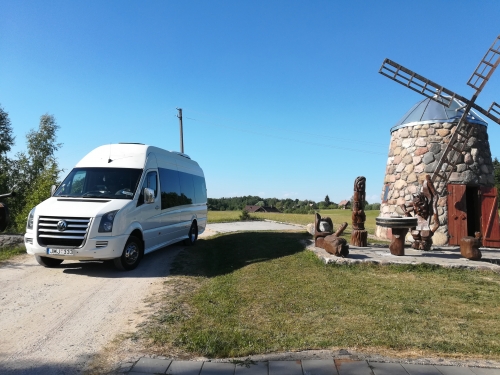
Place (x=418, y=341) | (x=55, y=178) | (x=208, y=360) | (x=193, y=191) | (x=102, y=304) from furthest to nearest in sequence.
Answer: (x=55, y=178) → (x=193, y=191) → (x=102, y=304) → (x=418, y=341) → (x=208, y=360)

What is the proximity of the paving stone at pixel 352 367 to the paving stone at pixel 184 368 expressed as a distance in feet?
4.40

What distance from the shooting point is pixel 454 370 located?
338 cm

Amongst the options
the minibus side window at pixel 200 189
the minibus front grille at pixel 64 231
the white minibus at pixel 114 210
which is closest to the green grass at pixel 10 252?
the white minibus at pixel 114 210

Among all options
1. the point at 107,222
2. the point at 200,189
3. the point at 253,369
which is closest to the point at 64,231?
the point at 107,222

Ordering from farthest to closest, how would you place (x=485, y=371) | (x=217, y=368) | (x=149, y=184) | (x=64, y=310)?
1. (x=149, y=184)
2. (x=64, y=310)
3. (x=217, y=368)
4. (x=485, y=371)

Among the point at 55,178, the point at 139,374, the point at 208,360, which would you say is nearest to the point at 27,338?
the point at 139,374

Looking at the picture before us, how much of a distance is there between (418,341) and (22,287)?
6.60 metres

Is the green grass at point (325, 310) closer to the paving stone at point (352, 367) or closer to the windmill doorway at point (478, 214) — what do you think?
the paving stone at point (352, 367)

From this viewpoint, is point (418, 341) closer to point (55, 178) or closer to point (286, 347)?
point (286, 347)

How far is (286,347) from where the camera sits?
3910 mm

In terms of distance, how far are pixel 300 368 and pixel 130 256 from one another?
19.1ft

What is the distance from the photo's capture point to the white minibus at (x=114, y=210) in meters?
7.41

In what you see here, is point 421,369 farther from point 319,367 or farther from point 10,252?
point 10,252

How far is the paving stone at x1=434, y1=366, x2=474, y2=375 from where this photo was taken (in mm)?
3322
